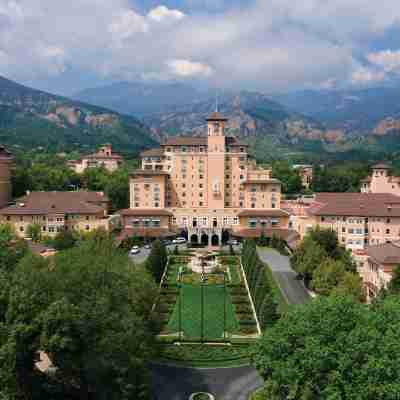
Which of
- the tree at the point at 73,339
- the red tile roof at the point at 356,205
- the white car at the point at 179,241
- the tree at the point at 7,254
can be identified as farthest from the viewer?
the white car at the point at 179,241

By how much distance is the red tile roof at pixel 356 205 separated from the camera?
6538 cm

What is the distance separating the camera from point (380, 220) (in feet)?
213

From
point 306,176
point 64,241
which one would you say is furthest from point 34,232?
point 306,176

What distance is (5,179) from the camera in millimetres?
82250

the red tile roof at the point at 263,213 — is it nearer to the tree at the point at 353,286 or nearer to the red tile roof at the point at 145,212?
the red tile roof at the point at 145,212

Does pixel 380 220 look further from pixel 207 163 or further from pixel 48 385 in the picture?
pixel 48 385

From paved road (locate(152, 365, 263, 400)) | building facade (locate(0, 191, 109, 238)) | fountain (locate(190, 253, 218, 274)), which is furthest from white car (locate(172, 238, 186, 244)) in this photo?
paved road (locate(152, 365, 263, 400))

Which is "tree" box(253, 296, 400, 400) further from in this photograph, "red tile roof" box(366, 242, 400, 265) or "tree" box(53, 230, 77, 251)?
"tree" box(53, 230, 77, 251)

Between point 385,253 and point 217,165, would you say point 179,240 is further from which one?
point 385,253

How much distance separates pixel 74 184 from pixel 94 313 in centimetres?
9155

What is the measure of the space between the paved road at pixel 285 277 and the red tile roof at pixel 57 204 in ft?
96.1

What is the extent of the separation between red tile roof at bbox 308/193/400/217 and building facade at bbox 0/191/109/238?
35.8 meters

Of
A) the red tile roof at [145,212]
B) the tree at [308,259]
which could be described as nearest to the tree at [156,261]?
the tree at [308,259]

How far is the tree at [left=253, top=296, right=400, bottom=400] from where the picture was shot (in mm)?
19656
